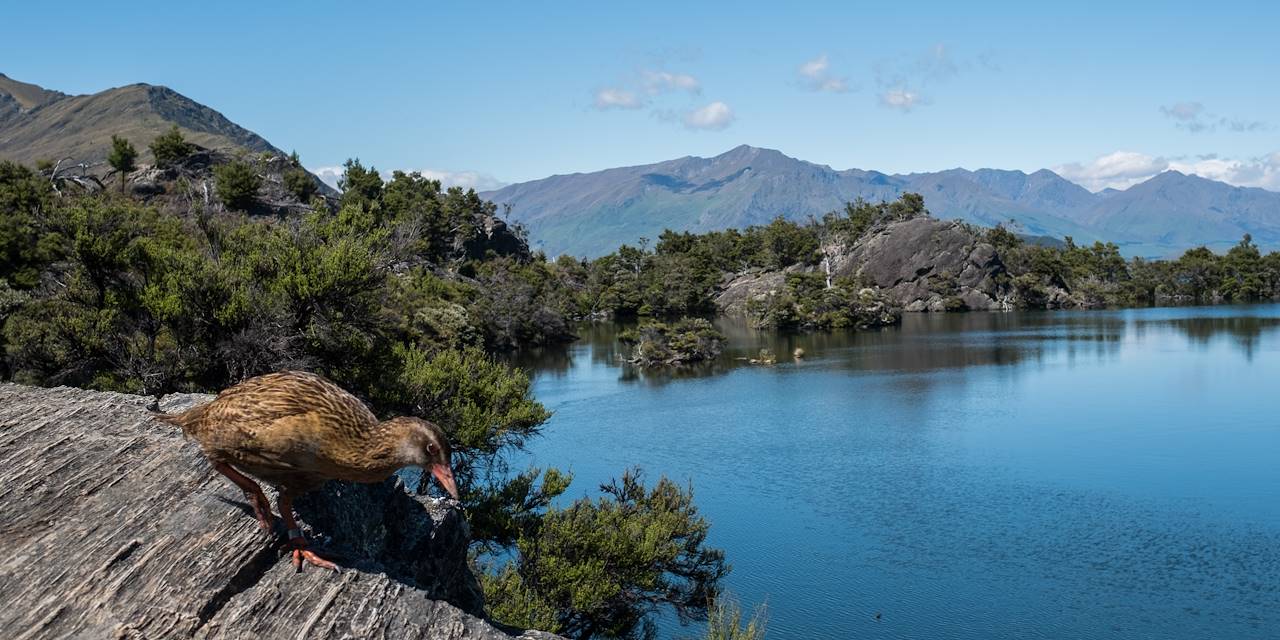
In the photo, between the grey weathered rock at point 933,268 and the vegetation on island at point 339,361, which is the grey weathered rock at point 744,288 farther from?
the vegetation on island at point 339,361

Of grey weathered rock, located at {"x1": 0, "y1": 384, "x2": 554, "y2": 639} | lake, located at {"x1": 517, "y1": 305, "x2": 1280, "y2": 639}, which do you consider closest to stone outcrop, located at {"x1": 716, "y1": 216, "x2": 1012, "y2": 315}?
lake, located at {"x1": 517, "y1": 305, "x2": 1280, "y2": 639}

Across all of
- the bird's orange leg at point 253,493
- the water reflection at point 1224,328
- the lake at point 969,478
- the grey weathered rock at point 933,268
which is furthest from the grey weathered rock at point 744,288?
the bird's orange leg at point 253,493

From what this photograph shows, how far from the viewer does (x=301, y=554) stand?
7.37 metres

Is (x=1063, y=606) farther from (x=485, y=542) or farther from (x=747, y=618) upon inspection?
(x=485, y=542)

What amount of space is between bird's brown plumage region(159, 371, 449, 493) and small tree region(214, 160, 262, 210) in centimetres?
8499

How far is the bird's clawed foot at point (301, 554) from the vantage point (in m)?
7.30

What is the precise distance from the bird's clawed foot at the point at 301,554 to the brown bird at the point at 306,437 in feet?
1.61

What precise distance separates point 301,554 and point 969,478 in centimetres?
3378

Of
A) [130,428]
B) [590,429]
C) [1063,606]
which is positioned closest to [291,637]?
[130,428]

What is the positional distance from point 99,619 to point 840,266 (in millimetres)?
135806

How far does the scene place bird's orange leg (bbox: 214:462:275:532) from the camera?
276 inches

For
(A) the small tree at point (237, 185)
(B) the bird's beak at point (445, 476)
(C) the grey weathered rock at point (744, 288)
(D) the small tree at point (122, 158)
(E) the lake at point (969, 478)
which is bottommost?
(E) the lake at point (969, 478)

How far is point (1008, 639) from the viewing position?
22.8 m

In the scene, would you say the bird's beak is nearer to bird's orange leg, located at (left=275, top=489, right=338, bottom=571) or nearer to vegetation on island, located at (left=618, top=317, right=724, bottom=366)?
bird's orange leg, located at (left=275, top=489, right=338, bottom=571)
